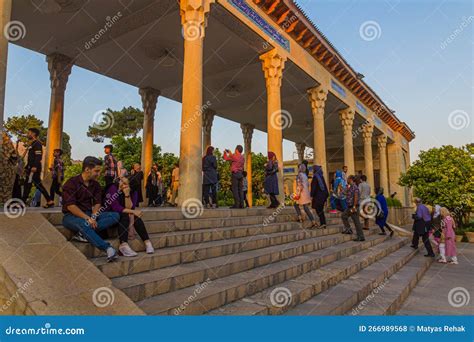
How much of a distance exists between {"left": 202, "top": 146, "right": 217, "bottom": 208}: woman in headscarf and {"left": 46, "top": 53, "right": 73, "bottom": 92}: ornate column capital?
6907 millimetres

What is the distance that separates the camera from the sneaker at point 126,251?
12.5ft

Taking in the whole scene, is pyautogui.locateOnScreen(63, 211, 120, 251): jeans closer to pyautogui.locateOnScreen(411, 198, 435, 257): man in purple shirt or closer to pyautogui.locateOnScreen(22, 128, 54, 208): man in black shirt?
pyautogui.locateOnScreen(22, 128, 54, 208): man in black shirt

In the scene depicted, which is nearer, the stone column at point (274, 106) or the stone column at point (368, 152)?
the stone column at point (274, 106)

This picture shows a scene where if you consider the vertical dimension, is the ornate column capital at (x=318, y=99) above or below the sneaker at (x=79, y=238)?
above

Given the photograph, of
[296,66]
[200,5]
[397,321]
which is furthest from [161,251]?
[296,66]

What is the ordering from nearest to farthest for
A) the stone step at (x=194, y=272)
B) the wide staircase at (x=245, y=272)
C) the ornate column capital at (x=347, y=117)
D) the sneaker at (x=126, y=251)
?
1. the stone step at (x=194, y=272)
2. the wide staircase at (x=245, y=272)
3. the sneaker at (x=126, y=251)
4. the ornate column capital at (x=347, y=117)

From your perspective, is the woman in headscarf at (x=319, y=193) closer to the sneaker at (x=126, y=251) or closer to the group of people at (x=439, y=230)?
the group of people at (x=439, y=230)

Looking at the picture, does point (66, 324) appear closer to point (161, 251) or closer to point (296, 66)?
point (161, 251)

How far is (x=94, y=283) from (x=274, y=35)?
1082 cm

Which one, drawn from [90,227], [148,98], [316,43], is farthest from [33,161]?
[316,43]

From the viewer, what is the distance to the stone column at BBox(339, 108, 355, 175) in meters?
17.3

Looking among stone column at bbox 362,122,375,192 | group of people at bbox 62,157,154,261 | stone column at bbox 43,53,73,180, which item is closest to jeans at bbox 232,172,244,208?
group of people at bbox 62,157,154,261

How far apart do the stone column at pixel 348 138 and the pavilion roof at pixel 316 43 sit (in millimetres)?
1454

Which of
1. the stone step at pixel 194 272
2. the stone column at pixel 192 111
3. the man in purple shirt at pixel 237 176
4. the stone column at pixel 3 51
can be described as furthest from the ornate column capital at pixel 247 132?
the stone column at pixel 3 51
